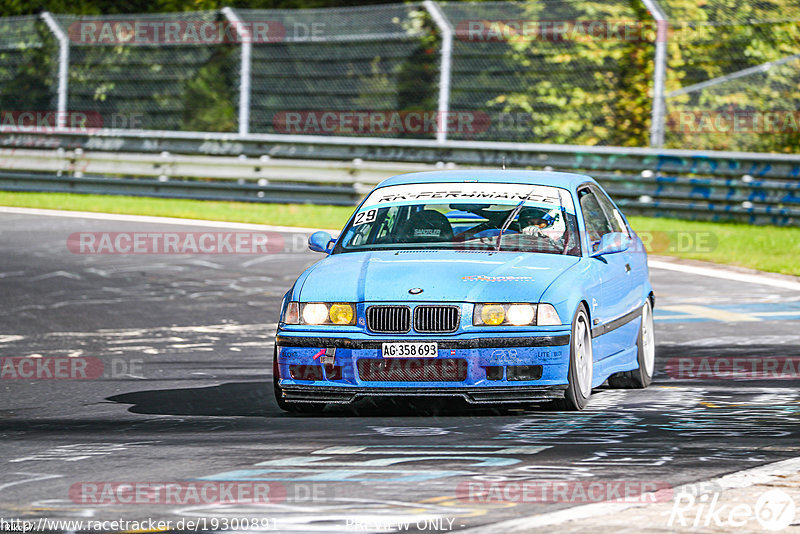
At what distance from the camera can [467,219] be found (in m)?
9.14

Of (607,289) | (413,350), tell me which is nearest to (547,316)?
(413,350)

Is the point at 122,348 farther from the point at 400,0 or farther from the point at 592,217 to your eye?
the point at 400,0

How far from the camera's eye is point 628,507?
5691mm

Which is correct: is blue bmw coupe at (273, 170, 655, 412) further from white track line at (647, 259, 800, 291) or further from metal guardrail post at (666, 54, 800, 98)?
metal guardrail post at (666, 54, 800, 98)

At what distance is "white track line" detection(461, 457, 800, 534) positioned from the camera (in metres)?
5.40

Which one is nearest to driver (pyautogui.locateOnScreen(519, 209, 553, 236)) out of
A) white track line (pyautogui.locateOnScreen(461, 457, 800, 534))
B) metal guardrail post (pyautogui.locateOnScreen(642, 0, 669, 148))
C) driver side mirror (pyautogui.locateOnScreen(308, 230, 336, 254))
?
driver side mirror (pyautogui.locateOnScreen(308, 230, 336, 254))

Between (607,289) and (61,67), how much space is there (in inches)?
763

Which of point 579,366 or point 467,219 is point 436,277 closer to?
point 579,366

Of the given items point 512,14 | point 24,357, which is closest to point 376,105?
point 512,14

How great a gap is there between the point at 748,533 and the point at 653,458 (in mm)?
1420

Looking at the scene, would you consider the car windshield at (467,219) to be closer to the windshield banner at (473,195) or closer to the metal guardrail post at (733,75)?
the windshield banner at (473,195)

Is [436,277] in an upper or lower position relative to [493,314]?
upper

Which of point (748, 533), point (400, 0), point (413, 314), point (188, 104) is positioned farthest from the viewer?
point (400, 0)

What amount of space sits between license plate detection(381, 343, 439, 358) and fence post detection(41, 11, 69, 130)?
19.9 metres
